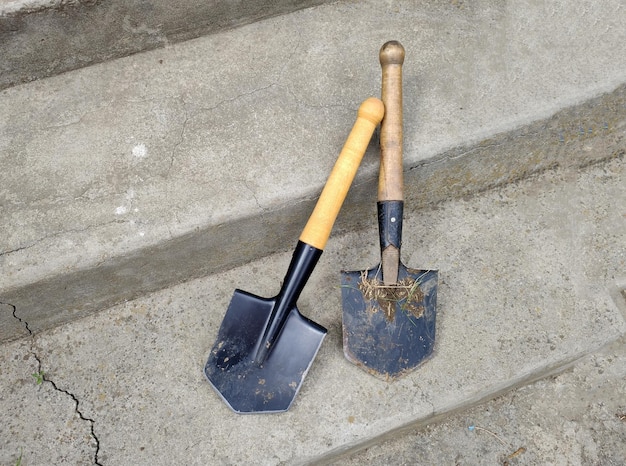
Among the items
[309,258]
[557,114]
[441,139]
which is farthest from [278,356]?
[557,114]

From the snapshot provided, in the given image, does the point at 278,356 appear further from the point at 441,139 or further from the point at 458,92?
the point at 458,92

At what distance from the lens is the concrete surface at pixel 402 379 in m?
1.84

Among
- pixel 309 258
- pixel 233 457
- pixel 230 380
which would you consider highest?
pixel 309 258

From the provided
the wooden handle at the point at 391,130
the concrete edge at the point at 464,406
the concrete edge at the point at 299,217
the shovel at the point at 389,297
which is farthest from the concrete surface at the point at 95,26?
the concrete edge at the point at 464,406

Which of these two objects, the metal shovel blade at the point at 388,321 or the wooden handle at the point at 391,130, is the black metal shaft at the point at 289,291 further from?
the wooden handle at the point at 391,130

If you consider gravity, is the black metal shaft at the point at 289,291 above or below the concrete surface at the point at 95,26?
below

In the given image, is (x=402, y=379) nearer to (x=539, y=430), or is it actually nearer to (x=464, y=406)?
(x=464, y=406)

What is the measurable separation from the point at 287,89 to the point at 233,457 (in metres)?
1.30

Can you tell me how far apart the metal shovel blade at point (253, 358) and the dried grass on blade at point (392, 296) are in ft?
0.66

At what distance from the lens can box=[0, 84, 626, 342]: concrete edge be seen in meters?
1.92

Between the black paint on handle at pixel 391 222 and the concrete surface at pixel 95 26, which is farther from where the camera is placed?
the concrete surface at pixel 95 26

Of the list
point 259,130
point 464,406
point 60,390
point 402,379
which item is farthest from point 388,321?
point 60,390

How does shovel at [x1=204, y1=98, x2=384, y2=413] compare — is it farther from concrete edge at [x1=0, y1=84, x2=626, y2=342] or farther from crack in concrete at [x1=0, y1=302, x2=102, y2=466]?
crack in concrete at [x1=0, y1=302, x2=102, y2=466]

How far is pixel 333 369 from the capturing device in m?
1.91
